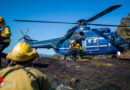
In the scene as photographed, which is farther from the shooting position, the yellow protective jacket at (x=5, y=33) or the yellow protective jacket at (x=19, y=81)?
the yellow protective jacket at (x=5, y=33)

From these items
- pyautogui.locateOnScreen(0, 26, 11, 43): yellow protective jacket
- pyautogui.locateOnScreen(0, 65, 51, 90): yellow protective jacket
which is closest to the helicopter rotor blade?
pyautogui.locateOnScreen(0, 26, 11, 43): yellow protective jacket

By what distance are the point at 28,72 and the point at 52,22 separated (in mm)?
7501

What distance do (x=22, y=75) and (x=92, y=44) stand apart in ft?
41.1

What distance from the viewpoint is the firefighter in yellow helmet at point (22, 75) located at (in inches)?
63.7

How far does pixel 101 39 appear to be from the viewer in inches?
525

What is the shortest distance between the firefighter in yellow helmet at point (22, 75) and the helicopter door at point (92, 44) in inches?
479

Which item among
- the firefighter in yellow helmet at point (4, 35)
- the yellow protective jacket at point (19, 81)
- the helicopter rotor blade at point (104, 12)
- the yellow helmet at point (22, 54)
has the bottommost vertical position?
the yellow protective jacket at point (19, 81)

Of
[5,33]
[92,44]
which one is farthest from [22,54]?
[92,44]

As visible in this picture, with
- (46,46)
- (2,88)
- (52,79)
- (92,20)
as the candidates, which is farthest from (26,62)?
(46,46)

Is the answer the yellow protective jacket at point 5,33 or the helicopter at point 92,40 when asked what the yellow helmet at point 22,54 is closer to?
the yellow protective jacket at point 5,33

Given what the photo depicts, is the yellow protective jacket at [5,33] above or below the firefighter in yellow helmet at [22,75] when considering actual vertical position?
above

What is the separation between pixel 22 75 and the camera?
5.44ft

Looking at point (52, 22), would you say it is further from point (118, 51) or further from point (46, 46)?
point (46, 46)

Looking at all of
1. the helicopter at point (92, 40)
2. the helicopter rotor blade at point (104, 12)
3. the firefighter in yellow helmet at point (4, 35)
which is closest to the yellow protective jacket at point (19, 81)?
the firefighter in yellow helmet at point (4, 35)
